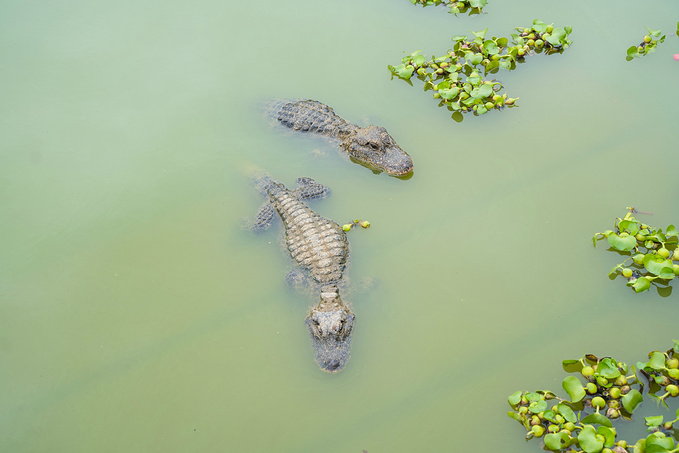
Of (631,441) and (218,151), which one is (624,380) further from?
(218,151)

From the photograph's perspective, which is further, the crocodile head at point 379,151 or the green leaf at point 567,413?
the crocodile head at point 379,151

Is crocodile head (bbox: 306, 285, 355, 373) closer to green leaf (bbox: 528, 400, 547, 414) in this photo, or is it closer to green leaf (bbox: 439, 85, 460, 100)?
green leaf (bbox: 528, 400, 547, 414)

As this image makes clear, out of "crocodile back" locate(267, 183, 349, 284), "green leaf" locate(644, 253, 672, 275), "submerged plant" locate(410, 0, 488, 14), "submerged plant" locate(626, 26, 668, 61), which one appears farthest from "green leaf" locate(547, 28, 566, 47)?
"crocodile back" locate(267, 183, 349, 284)

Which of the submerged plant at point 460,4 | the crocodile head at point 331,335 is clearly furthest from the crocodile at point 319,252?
Answer: the submerged plant at point 460,4

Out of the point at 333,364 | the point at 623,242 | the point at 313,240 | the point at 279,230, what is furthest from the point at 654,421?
the point at 279,230

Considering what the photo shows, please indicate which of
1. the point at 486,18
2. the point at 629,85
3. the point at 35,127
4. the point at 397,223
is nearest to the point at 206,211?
the point at 397,223

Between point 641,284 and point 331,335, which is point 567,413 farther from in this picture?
point 331,335

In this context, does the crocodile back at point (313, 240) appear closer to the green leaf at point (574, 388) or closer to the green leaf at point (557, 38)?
the green leaf at point (574, 388)
